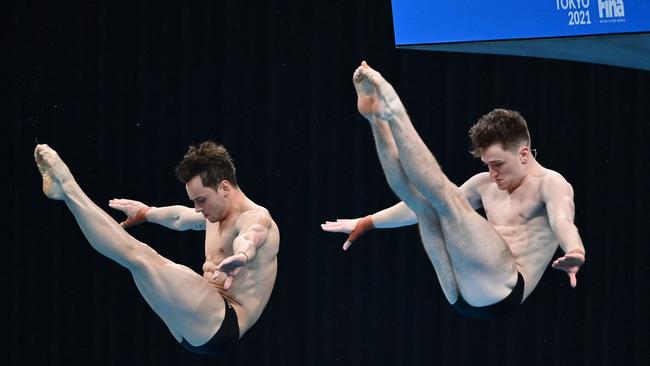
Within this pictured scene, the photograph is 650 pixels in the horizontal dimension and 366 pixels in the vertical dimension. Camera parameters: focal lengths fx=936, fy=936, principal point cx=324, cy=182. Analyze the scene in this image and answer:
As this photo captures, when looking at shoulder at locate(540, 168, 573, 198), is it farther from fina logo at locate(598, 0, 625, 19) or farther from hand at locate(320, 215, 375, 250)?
fina logo at locate(598, 0, 625, 19)

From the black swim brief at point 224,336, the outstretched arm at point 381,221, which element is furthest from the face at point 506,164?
the black swim brief at point 224,336

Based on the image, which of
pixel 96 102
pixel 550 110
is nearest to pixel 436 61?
pixel 550 110

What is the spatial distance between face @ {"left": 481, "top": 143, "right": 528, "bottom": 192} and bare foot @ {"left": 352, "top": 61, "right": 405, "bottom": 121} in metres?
0.66

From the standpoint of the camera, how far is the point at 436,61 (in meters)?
5.80

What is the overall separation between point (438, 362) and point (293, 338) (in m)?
0.90

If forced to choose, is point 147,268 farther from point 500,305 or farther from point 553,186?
point 553,186

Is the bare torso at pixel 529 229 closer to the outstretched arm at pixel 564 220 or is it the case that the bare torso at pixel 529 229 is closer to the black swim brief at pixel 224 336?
the outstretched arm at pixel 564 220

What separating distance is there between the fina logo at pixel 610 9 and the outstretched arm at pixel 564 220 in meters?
0.92

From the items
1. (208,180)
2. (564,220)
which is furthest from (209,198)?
(564,220)

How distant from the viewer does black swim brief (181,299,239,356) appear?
3.81m

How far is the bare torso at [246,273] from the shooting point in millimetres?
3928

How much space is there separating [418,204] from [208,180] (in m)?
0.95

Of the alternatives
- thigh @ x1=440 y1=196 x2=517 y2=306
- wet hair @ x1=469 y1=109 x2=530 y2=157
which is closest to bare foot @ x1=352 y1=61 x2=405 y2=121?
thigh @ x1=440 y1=196 x2=517 y2=306

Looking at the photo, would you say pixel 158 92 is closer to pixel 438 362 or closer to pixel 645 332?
pixel 438 362
